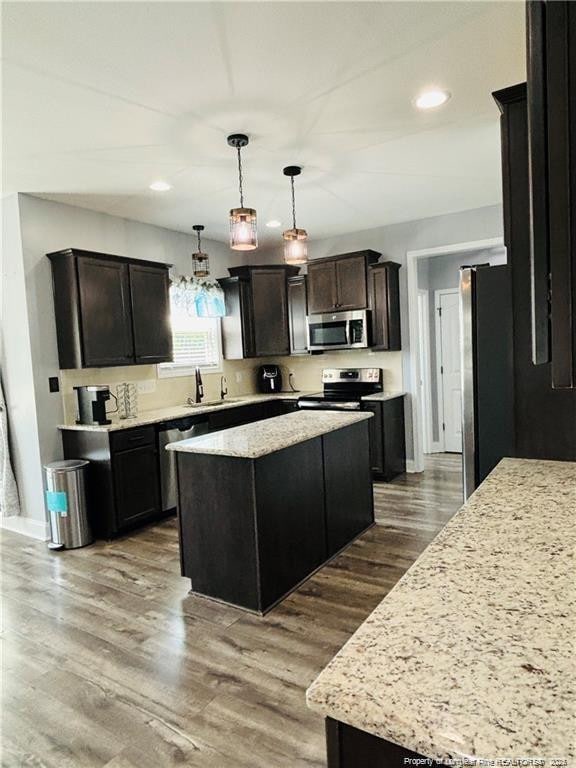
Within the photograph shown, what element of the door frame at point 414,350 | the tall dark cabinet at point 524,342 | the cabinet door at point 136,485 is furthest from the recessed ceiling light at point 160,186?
the door frame at point 414,350

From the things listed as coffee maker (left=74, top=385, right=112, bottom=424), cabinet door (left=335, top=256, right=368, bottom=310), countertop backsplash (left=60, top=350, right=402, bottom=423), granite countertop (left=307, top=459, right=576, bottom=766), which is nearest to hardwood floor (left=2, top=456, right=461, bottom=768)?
coffee maker (left=74, top=385, right=112, bottom=424)

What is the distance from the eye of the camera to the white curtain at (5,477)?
4.08 m

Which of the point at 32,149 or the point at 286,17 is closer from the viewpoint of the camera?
the point at 286,17

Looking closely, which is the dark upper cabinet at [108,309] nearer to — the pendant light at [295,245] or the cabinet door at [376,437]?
the pendant light at [295,245]

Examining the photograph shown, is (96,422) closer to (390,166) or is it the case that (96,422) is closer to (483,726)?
(390,166)

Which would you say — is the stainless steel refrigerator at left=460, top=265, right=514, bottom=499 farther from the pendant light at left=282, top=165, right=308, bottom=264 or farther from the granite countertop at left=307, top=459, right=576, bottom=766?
the pendant light at left=282, top=165, right=308, bottom=264

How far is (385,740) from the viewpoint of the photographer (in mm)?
652

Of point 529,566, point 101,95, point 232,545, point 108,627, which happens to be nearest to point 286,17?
point 101,95

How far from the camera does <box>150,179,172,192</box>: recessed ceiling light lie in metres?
3.65

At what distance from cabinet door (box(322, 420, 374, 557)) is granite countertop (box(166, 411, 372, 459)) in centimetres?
12

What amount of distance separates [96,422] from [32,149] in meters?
2.01

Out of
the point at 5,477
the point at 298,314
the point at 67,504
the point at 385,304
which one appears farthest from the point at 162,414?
the point at 385,304

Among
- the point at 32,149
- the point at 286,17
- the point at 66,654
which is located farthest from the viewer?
the point at 32,149

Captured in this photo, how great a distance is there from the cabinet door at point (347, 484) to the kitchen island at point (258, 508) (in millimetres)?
15
